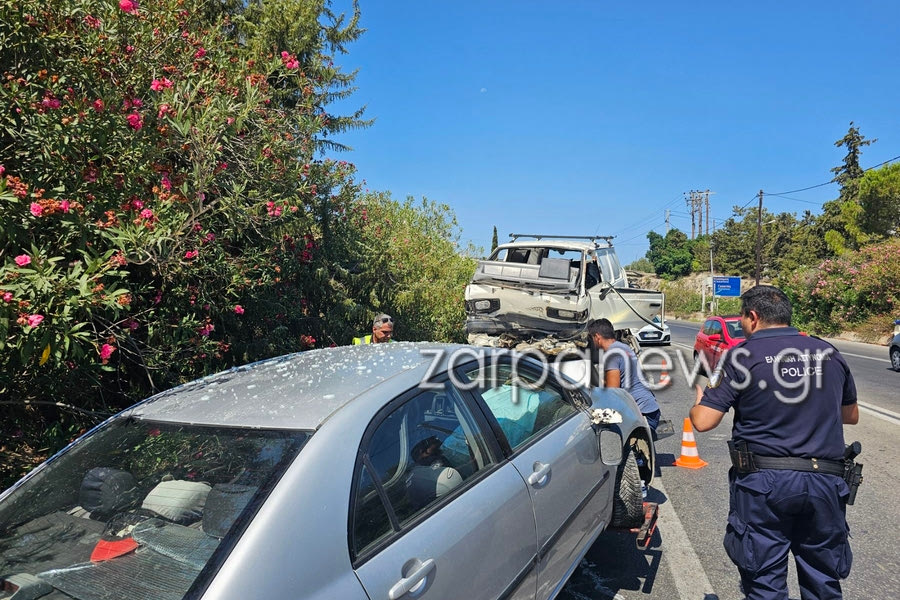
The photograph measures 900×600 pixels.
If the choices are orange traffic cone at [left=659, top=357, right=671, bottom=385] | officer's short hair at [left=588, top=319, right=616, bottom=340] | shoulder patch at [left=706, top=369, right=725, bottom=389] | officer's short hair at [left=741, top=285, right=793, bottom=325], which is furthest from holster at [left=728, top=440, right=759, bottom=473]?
orange traffic cone at [left=659, top=357, right=671, bottom=385]

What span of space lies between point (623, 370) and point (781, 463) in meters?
2.16

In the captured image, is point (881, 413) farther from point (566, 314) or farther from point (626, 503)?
point (626, 503)

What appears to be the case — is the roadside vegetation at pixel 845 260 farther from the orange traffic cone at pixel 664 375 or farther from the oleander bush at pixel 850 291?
the orange traffic cone at pixel 664 375

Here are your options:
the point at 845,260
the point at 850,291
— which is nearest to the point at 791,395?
the point at 850,291

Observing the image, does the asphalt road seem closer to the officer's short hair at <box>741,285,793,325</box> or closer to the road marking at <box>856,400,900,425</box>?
the road marking at <box>856,400,900,425</box>

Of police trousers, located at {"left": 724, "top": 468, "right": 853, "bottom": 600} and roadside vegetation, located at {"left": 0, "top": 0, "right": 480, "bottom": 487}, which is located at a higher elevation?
roadside vegetation, located at {"left": 0, "top": 0, "right": 480, "bottom": 487}

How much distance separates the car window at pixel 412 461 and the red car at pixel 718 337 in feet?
36.6

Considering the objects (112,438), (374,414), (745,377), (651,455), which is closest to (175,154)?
(112,438)

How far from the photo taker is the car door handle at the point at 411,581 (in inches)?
66.1

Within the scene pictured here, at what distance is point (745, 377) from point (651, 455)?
1.87 metres

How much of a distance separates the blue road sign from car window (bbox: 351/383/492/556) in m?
40.1

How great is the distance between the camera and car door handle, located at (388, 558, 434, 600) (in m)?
1.68

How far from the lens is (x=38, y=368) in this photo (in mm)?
3412

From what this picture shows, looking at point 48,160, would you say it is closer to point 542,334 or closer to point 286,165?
point 286,165
